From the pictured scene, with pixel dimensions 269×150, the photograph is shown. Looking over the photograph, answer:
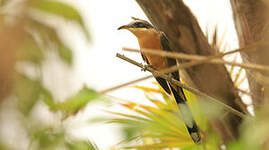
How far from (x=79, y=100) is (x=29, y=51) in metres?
0.13

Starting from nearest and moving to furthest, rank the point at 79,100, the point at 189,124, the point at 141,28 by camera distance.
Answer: the point at 79,100 < the point at 189,124 < the point at 141,28

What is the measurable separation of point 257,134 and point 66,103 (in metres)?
0.28

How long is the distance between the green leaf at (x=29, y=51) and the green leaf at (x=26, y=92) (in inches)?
0.9

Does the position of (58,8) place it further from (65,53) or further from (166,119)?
(166,119)

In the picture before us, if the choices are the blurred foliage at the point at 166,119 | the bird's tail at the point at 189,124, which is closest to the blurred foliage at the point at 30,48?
the bird's tail at the point at 189,124

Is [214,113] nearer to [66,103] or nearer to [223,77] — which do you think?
[66,103]

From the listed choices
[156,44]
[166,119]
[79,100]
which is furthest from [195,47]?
[79,100]

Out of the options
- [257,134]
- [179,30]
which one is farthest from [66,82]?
[179,30]

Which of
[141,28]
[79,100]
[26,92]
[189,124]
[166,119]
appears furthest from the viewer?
[141,28]

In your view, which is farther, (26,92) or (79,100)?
(79,100)

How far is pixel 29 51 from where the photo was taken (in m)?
0.37

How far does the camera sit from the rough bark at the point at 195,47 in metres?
1.68

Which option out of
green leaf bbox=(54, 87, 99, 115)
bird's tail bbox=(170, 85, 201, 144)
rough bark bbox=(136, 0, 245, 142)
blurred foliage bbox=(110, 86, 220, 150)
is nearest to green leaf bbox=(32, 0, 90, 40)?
green leaf bbox=(54, 87, 99, 115)

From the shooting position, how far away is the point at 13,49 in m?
0.35
